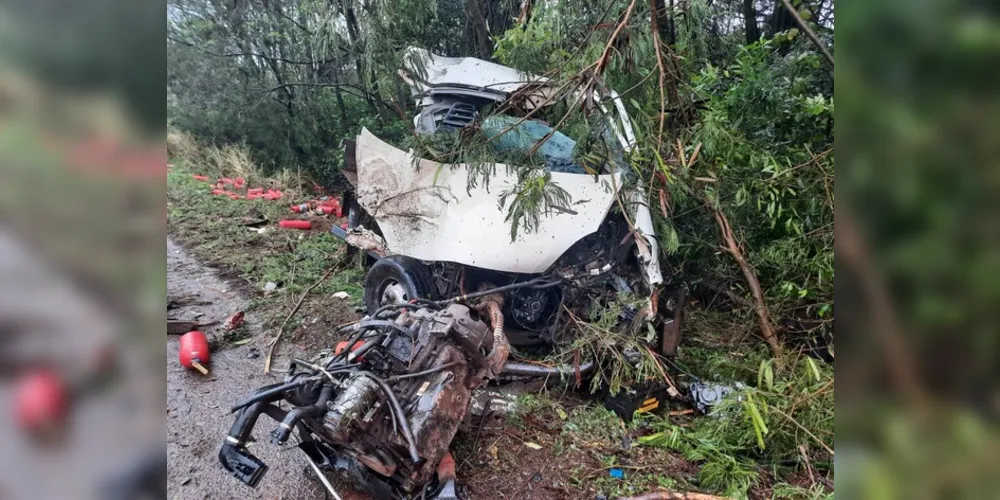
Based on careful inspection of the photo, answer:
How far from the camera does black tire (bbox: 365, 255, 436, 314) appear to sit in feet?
13.2

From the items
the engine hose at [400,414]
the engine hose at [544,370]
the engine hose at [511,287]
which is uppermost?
the engine hose at [511,287]

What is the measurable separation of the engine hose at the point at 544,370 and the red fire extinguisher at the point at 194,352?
2.33m

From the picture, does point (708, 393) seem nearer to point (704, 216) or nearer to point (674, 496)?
point (674, 496)

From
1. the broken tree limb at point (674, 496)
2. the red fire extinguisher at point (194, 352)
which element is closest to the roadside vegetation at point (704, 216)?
the broken tree limb at point (674, 496)

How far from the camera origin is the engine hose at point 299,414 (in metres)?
1.94

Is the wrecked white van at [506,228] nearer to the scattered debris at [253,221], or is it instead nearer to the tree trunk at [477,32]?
the tree trunk at [477,32]

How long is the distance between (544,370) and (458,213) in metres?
1.34

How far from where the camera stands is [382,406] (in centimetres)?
231

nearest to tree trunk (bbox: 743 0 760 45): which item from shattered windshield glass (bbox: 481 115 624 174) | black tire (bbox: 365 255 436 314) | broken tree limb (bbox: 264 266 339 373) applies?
shattered windshield glass (bbox: 481 115 624 174)
